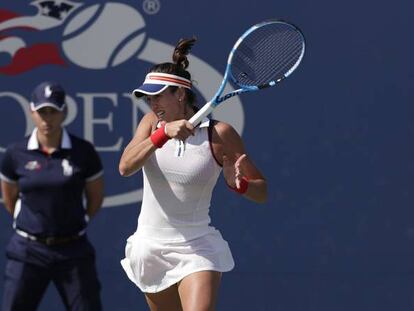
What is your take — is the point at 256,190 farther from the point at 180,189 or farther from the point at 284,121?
the point at 284,121

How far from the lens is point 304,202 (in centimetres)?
667

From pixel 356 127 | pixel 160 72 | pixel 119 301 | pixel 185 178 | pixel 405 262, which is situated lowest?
pixel 119 301

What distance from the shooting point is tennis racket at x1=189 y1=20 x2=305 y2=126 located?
518 cm

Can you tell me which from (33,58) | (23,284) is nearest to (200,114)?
(23,284)

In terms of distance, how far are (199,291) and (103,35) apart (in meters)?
1.96

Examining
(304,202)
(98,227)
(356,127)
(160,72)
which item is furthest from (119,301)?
(160,72)

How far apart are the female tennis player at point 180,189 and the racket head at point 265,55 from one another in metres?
0.20

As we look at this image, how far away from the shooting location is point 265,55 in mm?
5359

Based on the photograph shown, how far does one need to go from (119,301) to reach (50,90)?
1697 mm

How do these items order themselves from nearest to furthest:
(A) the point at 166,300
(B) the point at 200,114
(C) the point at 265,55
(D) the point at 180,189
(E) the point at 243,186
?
(B) the point at 200,114 → (E) the point at 243,186 → (D) the point at 180,189 → (A) the point at 166,300 → (C) the point at 265,55

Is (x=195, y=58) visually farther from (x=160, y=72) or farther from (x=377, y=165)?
(x=160, y=72)

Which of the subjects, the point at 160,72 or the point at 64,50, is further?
the point at 64,50

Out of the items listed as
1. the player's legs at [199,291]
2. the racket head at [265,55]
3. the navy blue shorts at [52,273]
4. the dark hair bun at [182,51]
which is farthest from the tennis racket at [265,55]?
the navy blue shorts at [52,273]

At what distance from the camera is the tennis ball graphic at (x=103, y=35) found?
6.58 metres
